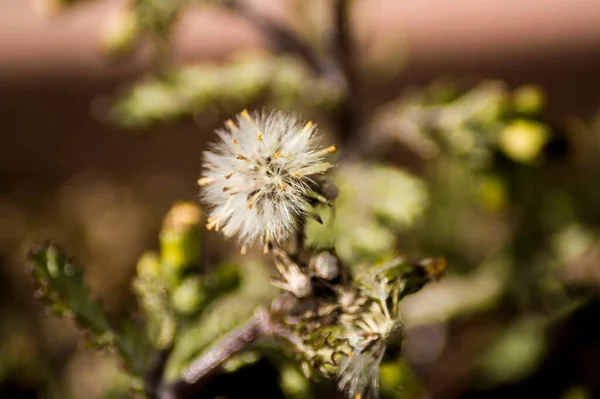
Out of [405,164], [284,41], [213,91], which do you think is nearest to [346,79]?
[284,41]

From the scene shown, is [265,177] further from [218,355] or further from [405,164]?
[405,164]

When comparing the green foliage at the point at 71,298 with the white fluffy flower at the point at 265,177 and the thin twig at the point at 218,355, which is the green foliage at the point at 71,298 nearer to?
the thin twig at the point at 218,355

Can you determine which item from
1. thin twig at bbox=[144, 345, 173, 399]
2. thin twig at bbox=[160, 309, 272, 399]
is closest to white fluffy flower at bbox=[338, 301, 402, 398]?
thin twig at bbox=[160, 309, 272, 399]

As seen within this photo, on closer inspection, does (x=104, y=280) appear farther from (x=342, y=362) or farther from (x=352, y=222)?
(x=342, y=362)

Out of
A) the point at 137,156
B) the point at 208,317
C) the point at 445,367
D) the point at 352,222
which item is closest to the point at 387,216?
the point at 352,222

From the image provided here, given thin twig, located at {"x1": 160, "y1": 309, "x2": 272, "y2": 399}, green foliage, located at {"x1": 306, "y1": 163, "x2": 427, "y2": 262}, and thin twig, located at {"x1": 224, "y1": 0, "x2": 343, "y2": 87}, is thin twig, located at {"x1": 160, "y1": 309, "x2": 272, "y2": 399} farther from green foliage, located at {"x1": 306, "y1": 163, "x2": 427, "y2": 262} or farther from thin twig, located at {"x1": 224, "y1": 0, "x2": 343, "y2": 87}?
thin twig, located at {"x1": 224, "y1": 0, "x2": 343, "y2": 87}
